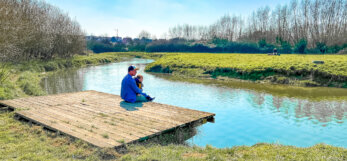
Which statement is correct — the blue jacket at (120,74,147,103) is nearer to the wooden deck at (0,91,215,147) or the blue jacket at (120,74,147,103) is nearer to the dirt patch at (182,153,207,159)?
the wooden deck at (0,91,215,147)

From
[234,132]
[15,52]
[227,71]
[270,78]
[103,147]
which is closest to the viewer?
[103,147]

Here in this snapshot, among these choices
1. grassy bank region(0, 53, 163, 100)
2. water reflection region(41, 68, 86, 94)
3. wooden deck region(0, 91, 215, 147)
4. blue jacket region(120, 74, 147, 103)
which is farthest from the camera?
water reflection region(41, 68, 86, 94)

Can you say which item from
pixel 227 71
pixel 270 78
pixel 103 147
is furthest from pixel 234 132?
pixel 227 71

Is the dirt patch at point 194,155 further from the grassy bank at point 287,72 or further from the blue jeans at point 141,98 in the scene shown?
the grassy bank at point 287,72

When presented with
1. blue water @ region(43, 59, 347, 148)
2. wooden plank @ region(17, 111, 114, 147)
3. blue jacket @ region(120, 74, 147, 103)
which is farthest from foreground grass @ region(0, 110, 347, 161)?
blue jacket @ region(120, 74, 147, 103)

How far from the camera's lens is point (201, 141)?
822 centimetres

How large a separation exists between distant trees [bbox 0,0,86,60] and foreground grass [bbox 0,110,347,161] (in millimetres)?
9614

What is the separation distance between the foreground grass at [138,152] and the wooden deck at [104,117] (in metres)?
0.32

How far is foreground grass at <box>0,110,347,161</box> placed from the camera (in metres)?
5.36

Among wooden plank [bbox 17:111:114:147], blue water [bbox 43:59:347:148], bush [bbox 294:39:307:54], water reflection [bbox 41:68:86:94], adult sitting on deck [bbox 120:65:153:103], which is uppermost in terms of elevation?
bush [bbox 294:39:307:54]

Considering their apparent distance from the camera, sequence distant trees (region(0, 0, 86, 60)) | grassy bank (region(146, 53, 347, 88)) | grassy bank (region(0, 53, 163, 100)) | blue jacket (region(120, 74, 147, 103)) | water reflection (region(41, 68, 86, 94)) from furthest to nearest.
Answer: grassy bank (region(146, 53, 347, 88)), water reflection (region(41, 68, 86, 94)), distant trees (region(0, 0, 86, 60)), grassy bank (region(0, 53, 163, 100)), blue jacket (region(120, 74, 147, 103))

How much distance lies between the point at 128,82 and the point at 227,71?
61.8ft

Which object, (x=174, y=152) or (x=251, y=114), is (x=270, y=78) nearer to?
(x=251, y=114)

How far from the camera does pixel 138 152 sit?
18.7 feet
